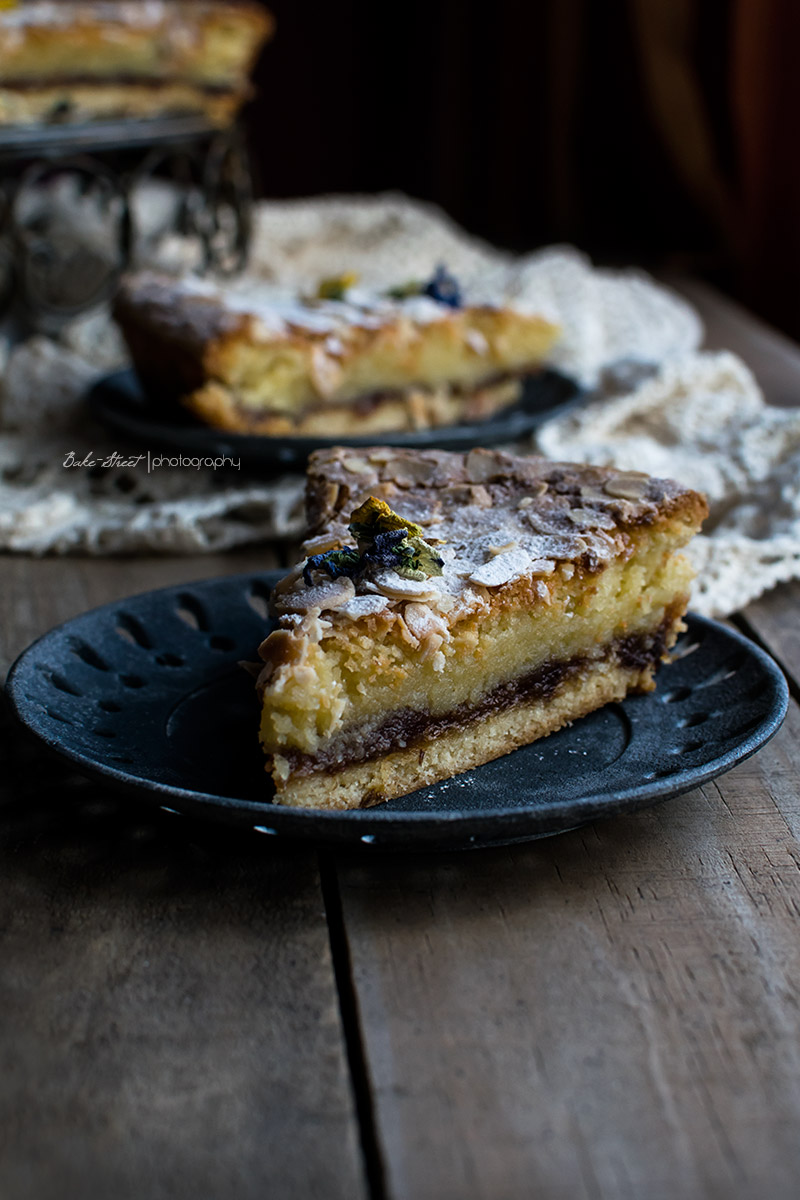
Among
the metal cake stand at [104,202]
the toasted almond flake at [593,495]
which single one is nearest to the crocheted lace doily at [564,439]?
the metal cake stand at [104,202]

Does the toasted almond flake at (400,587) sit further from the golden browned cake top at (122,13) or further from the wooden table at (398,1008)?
the golden browned cake top at (122,13)

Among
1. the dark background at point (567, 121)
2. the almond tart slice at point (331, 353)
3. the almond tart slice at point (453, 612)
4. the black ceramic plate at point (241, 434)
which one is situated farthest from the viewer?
the dark background at point (567, 121)

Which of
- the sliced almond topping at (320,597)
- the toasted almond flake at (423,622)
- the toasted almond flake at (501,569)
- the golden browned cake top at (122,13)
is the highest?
the toasted almond flake at (501,569)

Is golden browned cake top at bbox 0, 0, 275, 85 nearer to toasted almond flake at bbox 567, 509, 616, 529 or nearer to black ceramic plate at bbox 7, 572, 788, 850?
black ceramic plate at bbox 7, 572, 788, 850

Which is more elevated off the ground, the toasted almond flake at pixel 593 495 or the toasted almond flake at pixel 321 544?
the toasted almond flake at pixel 593 495

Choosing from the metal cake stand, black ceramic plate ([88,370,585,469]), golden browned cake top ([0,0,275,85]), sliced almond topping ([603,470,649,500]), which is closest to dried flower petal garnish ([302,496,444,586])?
sliced almond topping ([603,470,649,500])

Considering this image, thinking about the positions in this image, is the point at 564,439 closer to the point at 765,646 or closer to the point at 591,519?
the point at 765,646
